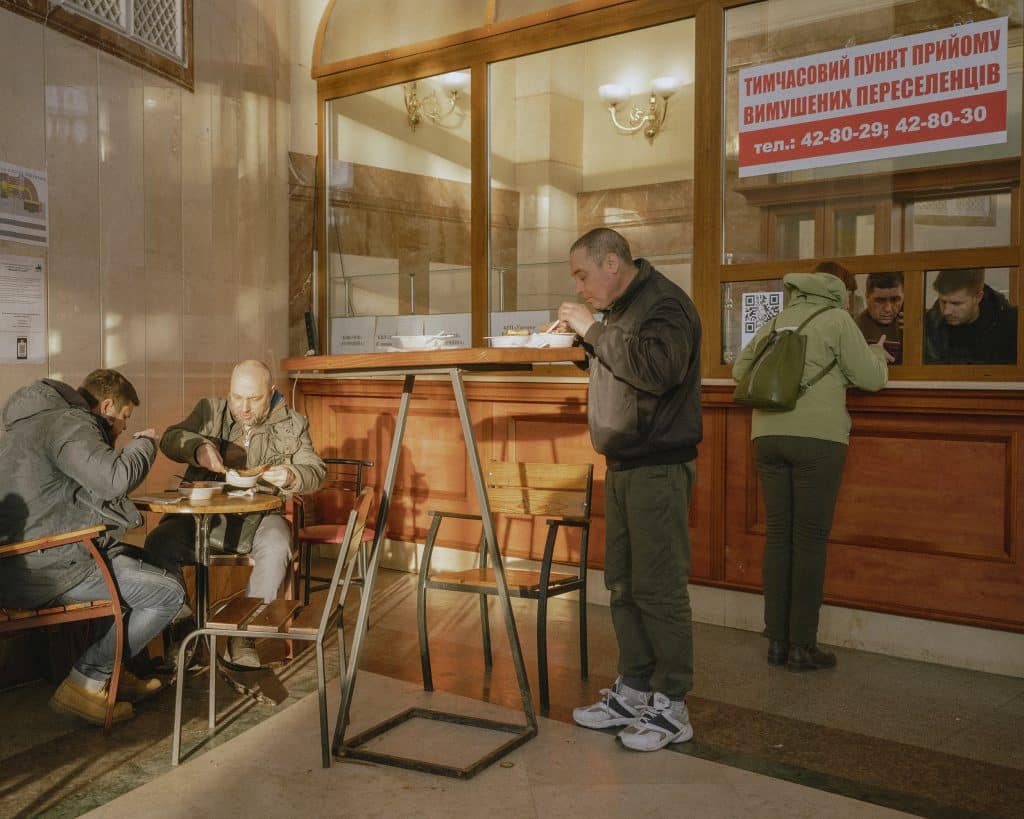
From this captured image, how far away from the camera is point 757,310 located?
4660 millimetres

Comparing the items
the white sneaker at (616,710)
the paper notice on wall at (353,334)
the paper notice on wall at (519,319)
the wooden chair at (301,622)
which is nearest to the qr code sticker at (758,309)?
the paper notice on wall at (519,319)

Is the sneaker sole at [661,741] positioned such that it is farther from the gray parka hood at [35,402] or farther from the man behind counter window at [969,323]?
the gray parka hood at [35,402]

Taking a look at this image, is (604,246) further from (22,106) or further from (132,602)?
(22,106)

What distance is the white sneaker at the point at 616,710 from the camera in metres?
3.32

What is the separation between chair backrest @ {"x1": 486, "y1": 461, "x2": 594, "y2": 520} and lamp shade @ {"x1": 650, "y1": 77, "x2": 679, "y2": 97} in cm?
248

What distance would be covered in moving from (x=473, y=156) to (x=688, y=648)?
3438 mm

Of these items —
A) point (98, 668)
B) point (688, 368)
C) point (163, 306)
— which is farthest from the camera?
point (163, 306)

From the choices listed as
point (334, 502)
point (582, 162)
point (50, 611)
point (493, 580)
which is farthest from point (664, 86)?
point (50, 611)

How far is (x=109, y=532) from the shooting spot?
3439mm

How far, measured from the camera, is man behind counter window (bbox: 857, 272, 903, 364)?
4.27 m

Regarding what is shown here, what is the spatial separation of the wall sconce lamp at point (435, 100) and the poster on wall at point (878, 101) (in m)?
1.79

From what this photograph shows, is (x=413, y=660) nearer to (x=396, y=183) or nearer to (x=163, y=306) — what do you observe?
(x=163, y=306)

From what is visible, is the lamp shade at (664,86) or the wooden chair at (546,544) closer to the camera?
the wooden chair at (546,544)

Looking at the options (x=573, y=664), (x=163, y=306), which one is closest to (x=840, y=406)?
(x=573, y=664)
